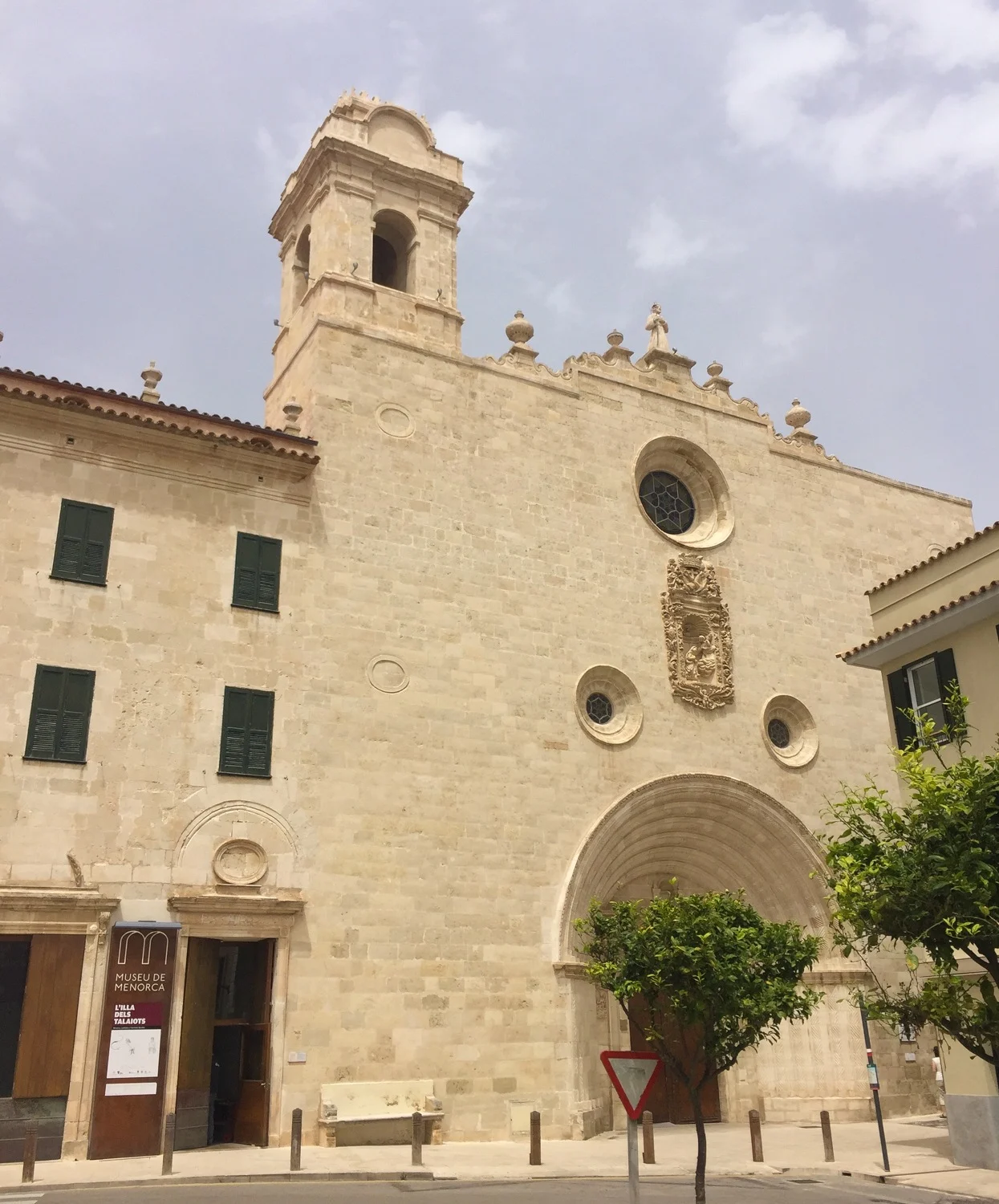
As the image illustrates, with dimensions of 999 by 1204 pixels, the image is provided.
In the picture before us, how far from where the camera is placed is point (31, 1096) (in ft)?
51.6

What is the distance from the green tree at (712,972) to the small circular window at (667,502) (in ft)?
45.9

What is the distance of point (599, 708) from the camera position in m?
23.3

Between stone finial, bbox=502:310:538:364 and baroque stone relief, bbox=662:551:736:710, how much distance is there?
578 centimetres

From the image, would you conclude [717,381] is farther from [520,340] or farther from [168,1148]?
[168,1148]

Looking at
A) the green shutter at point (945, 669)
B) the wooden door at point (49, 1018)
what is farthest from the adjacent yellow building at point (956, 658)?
the wooden door at point (49, 1018)

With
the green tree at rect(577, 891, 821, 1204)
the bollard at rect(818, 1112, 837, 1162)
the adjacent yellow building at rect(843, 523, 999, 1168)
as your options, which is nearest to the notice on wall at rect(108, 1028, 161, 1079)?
the green tree at rect(577, 891, 821, 1204)

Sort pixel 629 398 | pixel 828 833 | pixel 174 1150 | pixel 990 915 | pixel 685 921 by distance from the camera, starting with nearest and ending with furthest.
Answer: pixel 990 915 < pixel 685 921 < pixel 174 1150 < pixel 828 833 < pixel 629 398

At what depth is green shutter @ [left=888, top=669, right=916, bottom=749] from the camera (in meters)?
18.3

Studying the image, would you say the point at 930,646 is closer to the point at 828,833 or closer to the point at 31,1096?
the point at 828,833

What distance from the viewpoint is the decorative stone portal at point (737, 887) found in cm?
2150

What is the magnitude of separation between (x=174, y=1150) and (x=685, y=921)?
946 cm

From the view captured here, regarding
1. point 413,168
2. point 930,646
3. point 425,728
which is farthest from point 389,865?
point 413,168

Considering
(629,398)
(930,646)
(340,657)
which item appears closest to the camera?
(930,646)

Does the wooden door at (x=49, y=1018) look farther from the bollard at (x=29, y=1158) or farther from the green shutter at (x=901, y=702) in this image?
the green shutter at (x=901, y=702)
